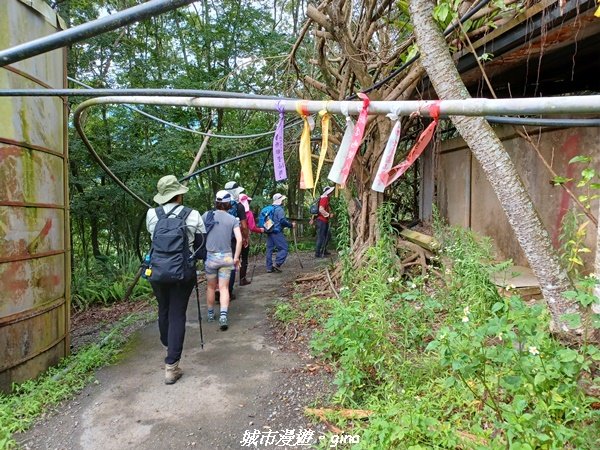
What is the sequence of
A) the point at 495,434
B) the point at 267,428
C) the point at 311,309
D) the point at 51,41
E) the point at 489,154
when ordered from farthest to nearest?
the point at 311,309 → the point at 267,428 → the point at 489,154 → the point at 495,434 → the point at 51,41

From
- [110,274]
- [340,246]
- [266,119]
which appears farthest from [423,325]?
[266,119]

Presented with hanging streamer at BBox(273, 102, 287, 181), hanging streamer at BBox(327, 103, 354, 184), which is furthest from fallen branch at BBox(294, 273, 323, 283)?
hanging streamer at BBox(327, 103, 354, 184)

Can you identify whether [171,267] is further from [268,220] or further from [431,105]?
[268,220]

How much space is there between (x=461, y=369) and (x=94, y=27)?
2443 mm

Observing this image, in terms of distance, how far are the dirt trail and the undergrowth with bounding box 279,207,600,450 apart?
0.49 meters

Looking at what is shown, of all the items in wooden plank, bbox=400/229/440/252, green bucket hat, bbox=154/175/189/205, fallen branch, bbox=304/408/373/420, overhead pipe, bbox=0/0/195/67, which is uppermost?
overhead pipe, bbox=0/0/195/67

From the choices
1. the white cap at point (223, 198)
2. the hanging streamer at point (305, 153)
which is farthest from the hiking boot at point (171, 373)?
the hanging streamer at point (305, 153)

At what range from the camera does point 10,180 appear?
3.56 metres

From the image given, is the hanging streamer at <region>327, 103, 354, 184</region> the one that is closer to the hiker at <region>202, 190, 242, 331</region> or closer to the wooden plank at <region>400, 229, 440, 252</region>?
the hiker at <region>202, 190, 242, 331</region>

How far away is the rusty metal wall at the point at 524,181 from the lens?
384cm

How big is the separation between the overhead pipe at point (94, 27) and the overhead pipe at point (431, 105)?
0.67 metres

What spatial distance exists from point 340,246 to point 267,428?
10.5ft

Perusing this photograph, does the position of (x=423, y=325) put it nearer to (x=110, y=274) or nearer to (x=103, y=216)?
(x=110, y=274)

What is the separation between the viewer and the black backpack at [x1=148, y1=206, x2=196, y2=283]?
11.7 feet
